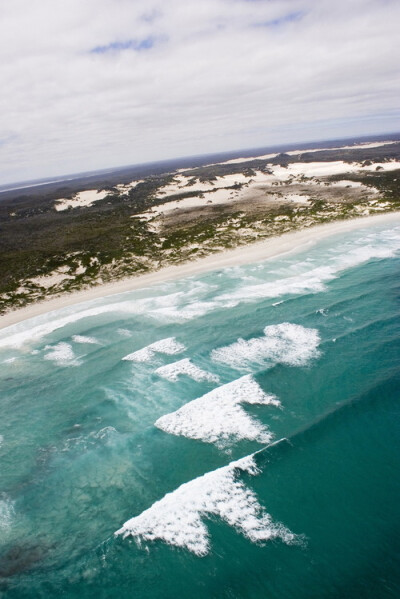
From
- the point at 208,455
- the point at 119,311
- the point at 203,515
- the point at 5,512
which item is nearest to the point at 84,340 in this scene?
the point at 119,311

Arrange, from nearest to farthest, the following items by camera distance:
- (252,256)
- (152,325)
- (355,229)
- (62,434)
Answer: (62,434), (152,325), (252,256), (355,229)

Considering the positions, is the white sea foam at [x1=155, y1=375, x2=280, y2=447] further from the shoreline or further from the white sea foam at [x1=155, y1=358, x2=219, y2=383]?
the shoreline

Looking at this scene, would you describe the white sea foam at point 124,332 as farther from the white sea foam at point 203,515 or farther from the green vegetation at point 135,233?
the green vegetation at point 135,233

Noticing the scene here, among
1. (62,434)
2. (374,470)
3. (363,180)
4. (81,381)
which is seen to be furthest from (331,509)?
(363,180)

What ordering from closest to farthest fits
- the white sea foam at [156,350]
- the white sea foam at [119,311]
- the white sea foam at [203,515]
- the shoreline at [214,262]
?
the white sea foam at [203,515]
the white sea foam at [156,350]
the white sea foam at [119,311]
the shoreline at [214,262]

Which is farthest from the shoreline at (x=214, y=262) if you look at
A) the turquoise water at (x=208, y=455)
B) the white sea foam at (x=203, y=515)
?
the white sea foam at (x=203, y=515)

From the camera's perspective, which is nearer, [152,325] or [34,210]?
[152,325]

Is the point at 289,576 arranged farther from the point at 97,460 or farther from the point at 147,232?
the point at 147,232
